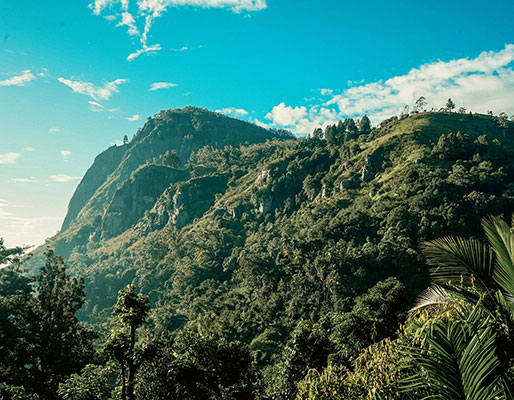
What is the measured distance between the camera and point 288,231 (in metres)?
104

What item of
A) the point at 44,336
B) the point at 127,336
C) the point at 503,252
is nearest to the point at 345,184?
the point at 44,336

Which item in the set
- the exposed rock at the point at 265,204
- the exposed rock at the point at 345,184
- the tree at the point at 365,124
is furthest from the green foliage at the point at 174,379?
the tree at the point at 365,124

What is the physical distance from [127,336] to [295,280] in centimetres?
5700

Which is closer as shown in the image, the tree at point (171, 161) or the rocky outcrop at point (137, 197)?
the rocky outcrop at point (137, 197)

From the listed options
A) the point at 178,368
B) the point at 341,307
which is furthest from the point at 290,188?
the point at 178,368

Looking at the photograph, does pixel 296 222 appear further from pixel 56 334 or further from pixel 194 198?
pixel 56 334

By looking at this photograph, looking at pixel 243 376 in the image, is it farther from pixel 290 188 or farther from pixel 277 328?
pixel 290 188

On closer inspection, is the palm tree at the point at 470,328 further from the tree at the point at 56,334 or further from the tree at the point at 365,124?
the tree at the point at 365,124

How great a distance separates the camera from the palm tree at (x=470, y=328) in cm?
322

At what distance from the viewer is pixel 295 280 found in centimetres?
6769

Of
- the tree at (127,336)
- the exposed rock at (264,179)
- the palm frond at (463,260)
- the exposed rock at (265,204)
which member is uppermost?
the exposed rock at (264,179)

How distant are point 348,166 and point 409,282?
2542 inches

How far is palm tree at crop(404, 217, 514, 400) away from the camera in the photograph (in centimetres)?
322

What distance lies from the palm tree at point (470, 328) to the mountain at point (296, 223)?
53.5m
